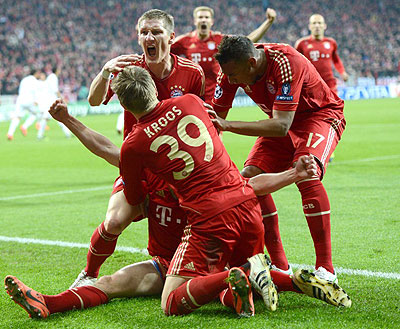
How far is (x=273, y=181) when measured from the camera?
3.90 metres

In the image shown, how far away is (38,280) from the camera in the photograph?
456cm

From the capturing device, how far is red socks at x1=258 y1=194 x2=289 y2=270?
14.7 feet

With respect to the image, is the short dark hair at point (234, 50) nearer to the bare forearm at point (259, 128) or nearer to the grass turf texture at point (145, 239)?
the bare forearm at point (259, 128)

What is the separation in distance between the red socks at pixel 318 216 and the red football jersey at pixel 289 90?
21.6 inches

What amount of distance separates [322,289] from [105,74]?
2.06 m

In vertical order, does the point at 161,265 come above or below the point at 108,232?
below

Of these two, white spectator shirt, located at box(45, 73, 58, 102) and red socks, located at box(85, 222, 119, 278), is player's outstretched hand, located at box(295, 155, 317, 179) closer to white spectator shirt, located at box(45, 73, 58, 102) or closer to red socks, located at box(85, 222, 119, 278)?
red socks, located at box(85, 222, 119, 278)

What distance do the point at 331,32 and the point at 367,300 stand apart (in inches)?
1885

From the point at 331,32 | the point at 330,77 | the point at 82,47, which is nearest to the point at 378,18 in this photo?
the point at 331,32

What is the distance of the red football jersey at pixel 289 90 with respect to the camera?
419cm

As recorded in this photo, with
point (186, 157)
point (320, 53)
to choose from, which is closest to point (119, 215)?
point (186, 157)

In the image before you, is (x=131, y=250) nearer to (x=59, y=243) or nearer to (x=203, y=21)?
(x=59, y=243)

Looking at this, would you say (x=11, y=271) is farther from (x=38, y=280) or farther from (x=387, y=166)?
(x=387, y=166)

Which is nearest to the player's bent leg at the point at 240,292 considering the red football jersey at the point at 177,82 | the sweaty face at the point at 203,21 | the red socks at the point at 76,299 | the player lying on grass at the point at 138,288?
the player lying on grass at the point at 138,288
